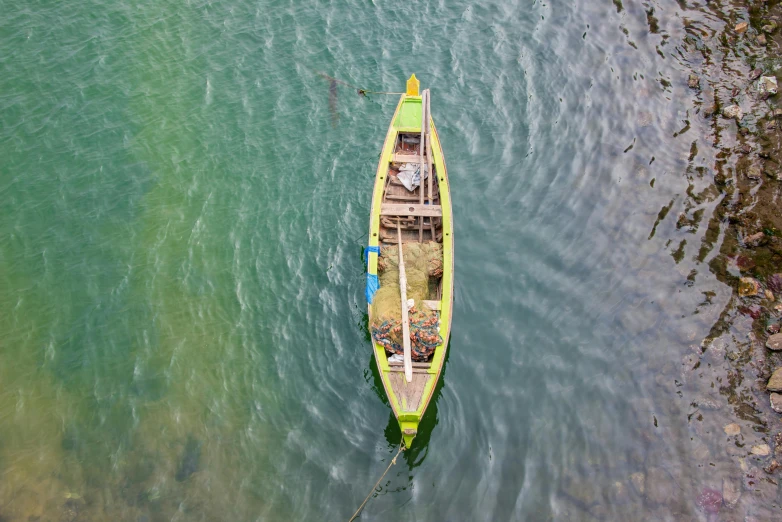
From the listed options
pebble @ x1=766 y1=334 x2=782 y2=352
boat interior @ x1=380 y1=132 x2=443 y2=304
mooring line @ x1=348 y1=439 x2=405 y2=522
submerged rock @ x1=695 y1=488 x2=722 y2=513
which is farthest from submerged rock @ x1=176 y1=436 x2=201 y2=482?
pebble @ x1=766 y1=334 x2=782 y2=352

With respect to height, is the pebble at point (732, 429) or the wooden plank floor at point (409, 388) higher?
the wooden plank floor at point (409, 388)

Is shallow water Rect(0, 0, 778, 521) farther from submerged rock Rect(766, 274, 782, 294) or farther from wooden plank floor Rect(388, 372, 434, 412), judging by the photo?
submerged rock Rect(766, 274, 782, 294)

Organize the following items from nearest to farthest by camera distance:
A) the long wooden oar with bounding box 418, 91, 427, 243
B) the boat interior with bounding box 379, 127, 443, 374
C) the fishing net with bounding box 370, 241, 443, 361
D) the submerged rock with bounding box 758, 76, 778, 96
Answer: the fishing net with bounding box 370, 241, 443, 361
the boat interior with bounding box 379, 127, 443, 374
the long wooden oar with bounding box 418, 91, 427, 243
the submerged rock with bounding box 758, 76, 778, 96

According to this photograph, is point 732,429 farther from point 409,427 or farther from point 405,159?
point 405,159

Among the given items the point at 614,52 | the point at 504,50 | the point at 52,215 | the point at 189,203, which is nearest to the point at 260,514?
the point at 189,203

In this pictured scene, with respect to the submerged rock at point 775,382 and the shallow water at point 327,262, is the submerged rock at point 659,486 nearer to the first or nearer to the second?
the shallow water at point 327,262

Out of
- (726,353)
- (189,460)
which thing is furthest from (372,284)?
(726,353)

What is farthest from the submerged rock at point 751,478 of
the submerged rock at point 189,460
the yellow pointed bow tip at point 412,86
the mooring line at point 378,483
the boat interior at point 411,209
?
the yellow pointed bow tip at point 412,86
